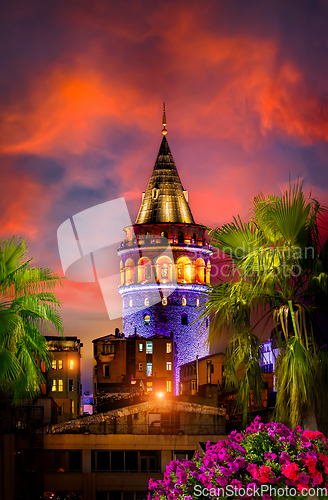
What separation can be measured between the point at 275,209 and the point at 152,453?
3751cm

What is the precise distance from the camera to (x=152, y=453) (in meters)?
49.0

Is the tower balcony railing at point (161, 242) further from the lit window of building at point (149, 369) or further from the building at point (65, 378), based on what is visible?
the lit window of building at point (149, 369)

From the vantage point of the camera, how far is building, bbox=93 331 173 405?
89250 mm

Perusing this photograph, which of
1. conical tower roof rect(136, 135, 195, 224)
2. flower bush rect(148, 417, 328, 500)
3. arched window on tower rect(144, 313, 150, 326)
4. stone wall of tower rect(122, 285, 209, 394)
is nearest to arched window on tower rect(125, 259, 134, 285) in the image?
stone wall of tower rect(122, 285, 209, 394)

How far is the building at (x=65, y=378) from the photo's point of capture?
3499 inches

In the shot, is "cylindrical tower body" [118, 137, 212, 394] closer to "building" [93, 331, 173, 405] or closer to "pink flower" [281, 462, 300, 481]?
"building" [93, 331, 173, 405]

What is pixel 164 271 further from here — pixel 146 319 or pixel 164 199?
pixel 164 199

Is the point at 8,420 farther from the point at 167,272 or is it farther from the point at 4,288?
the point at 167,272

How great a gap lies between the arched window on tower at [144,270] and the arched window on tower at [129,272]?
1256 millimetres

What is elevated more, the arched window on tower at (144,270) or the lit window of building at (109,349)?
the arched window on tower at (144,270)

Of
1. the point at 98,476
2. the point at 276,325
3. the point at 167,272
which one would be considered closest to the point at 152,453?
the point at 98,476

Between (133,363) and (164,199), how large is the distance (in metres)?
26.2

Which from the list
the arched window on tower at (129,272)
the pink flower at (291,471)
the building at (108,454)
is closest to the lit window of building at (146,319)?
the arched window on tower at (129,272)

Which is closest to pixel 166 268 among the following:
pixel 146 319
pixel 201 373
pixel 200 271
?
pixel 200 271
